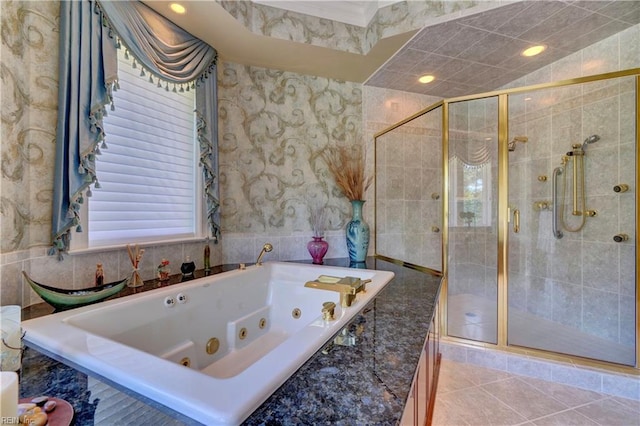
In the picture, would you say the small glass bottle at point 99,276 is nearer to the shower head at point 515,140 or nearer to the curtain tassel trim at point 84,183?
the curtain tassel trim at point 84,183

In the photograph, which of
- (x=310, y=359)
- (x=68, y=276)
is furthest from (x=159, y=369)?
(x=68, y=276)

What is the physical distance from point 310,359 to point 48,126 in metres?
1.50

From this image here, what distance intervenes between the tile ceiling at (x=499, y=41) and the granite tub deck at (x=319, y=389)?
6.55ft

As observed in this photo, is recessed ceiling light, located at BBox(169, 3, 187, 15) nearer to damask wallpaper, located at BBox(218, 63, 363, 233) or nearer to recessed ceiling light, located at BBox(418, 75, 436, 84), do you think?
damask wallpaper, located at BBox(218, 63, 363, 233)

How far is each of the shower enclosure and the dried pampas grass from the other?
226 millimetres

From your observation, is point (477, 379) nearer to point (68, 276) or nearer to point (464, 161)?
point (464, 161)

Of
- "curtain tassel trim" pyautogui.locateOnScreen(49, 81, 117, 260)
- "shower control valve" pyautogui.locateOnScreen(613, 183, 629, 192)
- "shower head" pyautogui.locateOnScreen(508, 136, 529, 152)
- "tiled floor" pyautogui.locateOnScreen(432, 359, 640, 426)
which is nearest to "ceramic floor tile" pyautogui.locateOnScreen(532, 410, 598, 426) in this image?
"tiled floor" pyautogui.locateOnScreen(432, 359, 640, 426)

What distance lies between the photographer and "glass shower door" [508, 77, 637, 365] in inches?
72.2

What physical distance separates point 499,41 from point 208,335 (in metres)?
2.74

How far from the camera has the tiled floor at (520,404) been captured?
4.44ft

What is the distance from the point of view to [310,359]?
2.48 ft

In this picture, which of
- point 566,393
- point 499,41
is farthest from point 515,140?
point 566,393

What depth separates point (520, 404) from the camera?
57.7 inches

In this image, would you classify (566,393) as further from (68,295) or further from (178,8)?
(178,8)
